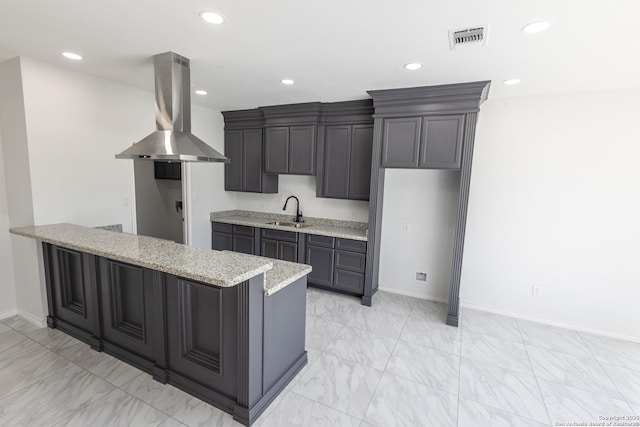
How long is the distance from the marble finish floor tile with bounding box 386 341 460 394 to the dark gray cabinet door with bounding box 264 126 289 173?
2810 millimetres

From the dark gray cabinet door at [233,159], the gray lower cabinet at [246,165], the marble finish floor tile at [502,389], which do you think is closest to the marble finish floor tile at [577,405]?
the marble finish floor tile at [502,389]

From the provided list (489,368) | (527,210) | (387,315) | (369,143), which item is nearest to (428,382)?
(489,368)

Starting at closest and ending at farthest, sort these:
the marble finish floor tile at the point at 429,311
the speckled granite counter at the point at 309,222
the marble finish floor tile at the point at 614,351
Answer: the marble finish floor tile at the point at 614,351
the marble finish floor tile at the point at 429,311
the speckled granite counter at the point at 309,222

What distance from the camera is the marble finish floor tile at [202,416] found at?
1916 mm

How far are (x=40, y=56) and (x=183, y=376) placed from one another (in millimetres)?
3019

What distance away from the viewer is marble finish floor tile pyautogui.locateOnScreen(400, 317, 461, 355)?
2.90 meters

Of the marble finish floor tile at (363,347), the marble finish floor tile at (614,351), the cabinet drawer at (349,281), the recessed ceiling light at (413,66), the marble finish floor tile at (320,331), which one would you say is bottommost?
the marble finish floor tile at (363,347)

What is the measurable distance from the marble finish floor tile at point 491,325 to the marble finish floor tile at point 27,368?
3.83m

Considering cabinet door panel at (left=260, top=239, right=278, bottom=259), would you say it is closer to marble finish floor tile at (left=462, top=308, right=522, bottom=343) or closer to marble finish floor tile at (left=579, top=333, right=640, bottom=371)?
marble finish floor tile at (left=462, top=308, right=522, bottom=343)

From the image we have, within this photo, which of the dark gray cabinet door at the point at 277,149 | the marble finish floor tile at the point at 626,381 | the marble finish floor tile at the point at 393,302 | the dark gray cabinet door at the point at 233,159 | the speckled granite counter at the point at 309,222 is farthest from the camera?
the dark gray cabinet door at the point at 233,159

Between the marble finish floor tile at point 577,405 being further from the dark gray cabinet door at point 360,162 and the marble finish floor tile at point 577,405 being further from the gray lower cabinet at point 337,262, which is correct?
the dark gray cabinet door at point 360,162

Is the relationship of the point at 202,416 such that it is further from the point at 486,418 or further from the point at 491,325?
the point at 491,325

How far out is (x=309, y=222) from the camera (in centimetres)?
464

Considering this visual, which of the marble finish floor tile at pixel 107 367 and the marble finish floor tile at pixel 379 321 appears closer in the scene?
the marble finish floor tile at pixel 107 367
